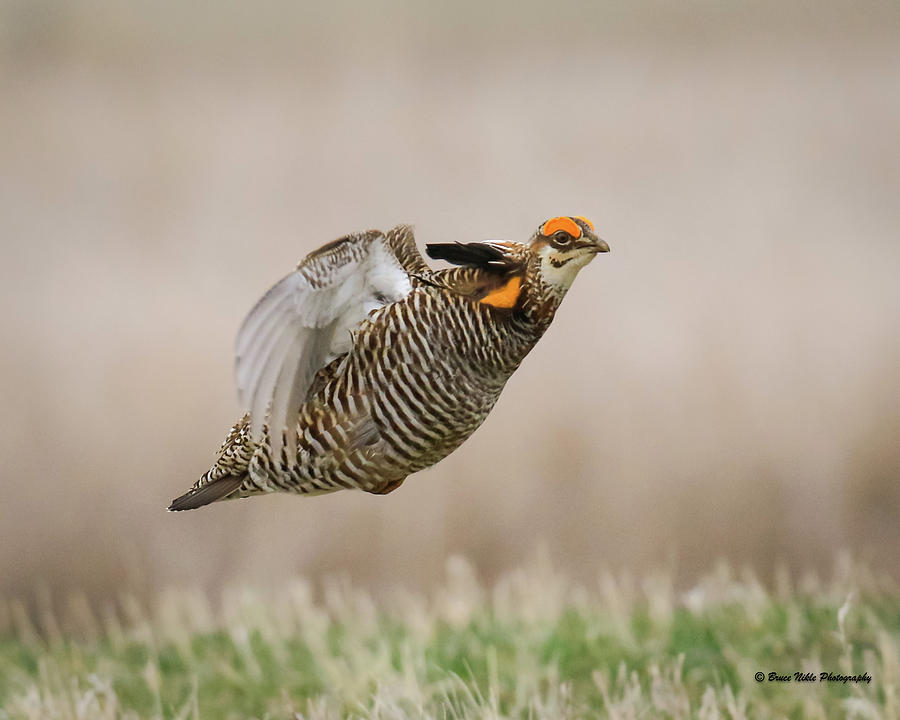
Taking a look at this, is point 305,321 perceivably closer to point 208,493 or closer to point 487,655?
point 208,493

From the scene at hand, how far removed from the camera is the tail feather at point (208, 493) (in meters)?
1.55

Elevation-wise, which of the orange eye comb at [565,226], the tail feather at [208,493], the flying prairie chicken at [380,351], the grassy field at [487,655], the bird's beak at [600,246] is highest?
the orange eye comb at [565,226]

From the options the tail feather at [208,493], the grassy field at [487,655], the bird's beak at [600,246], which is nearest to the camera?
the bird's beak at [600,246]

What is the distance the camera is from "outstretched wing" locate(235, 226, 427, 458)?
143 cm

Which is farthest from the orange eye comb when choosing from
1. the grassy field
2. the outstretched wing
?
the grassy field

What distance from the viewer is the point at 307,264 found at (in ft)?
4.77

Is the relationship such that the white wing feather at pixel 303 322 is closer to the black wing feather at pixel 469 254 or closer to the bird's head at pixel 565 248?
the black wing feather at pixel 469 254

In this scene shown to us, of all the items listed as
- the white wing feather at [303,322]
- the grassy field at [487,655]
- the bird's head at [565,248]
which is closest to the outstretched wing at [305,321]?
the white wing feather at [303,322]

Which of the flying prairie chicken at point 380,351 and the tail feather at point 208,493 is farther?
the tail feather at point 208,493

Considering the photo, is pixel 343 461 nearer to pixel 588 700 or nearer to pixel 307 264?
pixel 307 264

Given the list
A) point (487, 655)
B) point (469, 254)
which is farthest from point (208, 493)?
point (487, 655)

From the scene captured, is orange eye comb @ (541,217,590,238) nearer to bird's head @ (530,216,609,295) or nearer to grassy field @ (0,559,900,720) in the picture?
bird's head @ (530,216,609,295)

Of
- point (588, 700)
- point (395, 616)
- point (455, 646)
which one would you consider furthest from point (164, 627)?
point (588, 700)

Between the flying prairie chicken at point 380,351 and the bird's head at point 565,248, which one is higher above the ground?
the bird's head at point 565,248
